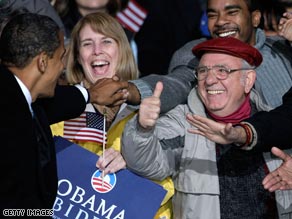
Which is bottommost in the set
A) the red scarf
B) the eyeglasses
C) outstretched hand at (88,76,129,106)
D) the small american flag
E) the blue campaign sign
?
the blue campaign sign

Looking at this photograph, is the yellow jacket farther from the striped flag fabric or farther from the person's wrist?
the striped flag fabric

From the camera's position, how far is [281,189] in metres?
4.40

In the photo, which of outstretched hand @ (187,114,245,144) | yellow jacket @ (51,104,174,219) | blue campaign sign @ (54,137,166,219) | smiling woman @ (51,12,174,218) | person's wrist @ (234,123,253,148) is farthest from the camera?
smiling woman @ (51,12,174,218)

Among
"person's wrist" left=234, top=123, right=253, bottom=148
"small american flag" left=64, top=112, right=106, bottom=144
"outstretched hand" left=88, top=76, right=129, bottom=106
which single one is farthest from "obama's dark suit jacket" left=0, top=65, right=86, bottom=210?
"person's wrist" left=234, top=123, right=253, bottom=148

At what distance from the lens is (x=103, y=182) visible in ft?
15.2

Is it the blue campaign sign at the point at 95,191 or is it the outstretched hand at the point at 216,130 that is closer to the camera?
the outstretched hand at the point at 216,130

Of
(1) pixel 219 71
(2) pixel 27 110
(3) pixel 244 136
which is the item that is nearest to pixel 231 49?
(1) pixel 219 71

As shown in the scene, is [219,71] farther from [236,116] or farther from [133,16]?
[133,16]

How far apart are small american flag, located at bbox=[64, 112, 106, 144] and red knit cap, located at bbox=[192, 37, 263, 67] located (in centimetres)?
69

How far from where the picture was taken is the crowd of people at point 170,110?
406 cm

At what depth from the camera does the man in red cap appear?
181 inches

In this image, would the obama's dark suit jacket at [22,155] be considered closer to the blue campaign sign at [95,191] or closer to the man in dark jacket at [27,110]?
the man in dark jacket at [27,110]

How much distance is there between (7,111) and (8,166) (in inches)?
9.6

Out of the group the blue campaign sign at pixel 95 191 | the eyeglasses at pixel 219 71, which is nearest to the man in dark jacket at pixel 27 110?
the blue campaign sign at pixel 95 191
